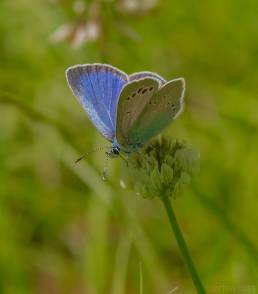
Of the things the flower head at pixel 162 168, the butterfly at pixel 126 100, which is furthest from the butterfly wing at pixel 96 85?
the flower head at pixel 162 168

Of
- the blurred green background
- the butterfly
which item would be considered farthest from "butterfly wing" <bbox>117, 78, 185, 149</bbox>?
the blurred green background

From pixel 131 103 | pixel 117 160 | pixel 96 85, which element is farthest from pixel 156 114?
pixel 117 160

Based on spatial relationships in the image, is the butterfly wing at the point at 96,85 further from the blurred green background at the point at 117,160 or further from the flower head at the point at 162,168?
the blurred green background at the point at 117,160

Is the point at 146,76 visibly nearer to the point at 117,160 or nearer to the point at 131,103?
the point at 131,103

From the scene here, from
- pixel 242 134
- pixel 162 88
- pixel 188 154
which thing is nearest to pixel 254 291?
pixel 188 154

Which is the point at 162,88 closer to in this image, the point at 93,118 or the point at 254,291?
the point at 93,118
